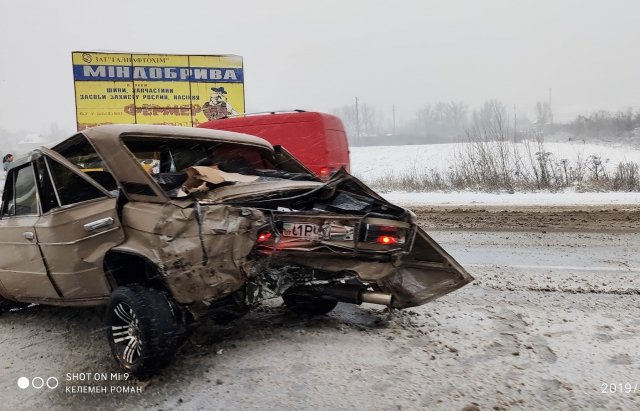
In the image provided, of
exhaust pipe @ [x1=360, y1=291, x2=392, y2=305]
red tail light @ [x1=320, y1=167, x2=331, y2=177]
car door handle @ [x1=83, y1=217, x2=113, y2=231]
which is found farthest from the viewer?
red tail light @ [x1=320, y1=167, x2=331, y2=177]

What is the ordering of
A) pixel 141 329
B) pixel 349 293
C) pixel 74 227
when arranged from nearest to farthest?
pixel 141 329, pixel 74 227, pixel 349 293

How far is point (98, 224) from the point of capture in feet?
10.9

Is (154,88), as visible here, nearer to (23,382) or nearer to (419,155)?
(23,382)

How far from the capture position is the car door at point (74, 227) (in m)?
3.34

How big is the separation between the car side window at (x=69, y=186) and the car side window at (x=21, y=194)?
0.99ft

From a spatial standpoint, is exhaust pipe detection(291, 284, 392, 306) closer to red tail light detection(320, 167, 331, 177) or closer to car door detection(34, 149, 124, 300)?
car door detection(34, 149, 124, 300)

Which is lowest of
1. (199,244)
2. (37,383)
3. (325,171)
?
(37,383)

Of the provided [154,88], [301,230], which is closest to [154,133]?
[301,230]

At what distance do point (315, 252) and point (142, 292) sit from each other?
3.69ft

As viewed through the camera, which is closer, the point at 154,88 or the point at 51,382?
the point at 51,382

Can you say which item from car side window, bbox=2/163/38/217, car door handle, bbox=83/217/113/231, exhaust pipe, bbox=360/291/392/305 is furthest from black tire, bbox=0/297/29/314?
exhaust pipe, bbox=360/291/392/305

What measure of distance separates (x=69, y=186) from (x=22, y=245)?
77cm

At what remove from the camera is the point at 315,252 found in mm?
3330

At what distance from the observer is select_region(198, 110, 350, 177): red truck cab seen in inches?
356
